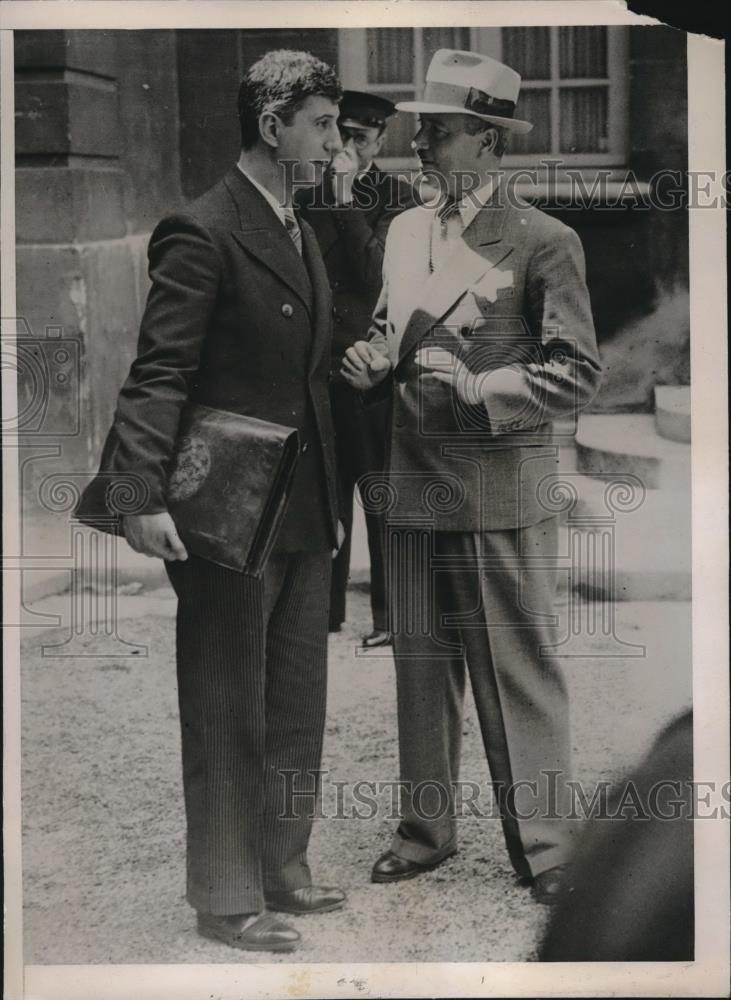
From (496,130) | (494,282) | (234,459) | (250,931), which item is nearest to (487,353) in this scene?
(494,282)

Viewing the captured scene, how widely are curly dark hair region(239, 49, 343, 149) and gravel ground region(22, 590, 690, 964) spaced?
116 centimetres

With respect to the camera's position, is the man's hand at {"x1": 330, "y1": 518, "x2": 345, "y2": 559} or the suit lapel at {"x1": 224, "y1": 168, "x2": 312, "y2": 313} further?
the man's hand at {"x1": 330, "y1": 518, "x2": 345, "y2": 559}

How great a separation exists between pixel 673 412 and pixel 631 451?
15 centimetres

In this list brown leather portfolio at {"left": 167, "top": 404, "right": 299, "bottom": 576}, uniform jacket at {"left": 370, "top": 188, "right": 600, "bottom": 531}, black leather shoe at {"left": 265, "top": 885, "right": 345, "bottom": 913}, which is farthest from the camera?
black leather shoe at {"left": 265, "top": 885, "right": 345, "bottom": 913}

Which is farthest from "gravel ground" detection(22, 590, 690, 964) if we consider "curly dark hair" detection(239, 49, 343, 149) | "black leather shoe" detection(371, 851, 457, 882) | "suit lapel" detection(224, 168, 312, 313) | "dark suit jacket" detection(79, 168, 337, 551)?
"curly dark hair" detection(239, 49, 343, 149)

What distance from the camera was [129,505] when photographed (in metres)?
3.34

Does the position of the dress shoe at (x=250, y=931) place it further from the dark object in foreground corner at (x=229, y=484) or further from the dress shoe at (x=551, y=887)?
the dark object in foreground corner at (x=229, y=484)

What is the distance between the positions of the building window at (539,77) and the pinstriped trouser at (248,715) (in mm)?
1062

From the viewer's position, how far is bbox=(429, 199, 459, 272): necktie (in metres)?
3.38

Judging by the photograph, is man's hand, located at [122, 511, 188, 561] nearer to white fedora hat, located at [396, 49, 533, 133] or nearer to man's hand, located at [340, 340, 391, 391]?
man's hand, located at [340, 340, 391, 391]

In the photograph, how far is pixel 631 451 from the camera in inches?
137

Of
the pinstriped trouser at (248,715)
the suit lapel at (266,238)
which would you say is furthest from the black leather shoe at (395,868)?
the suit lapel at (266,238)

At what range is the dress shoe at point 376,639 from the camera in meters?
3.47

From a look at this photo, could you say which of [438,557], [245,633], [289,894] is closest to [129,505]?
[245,633]
